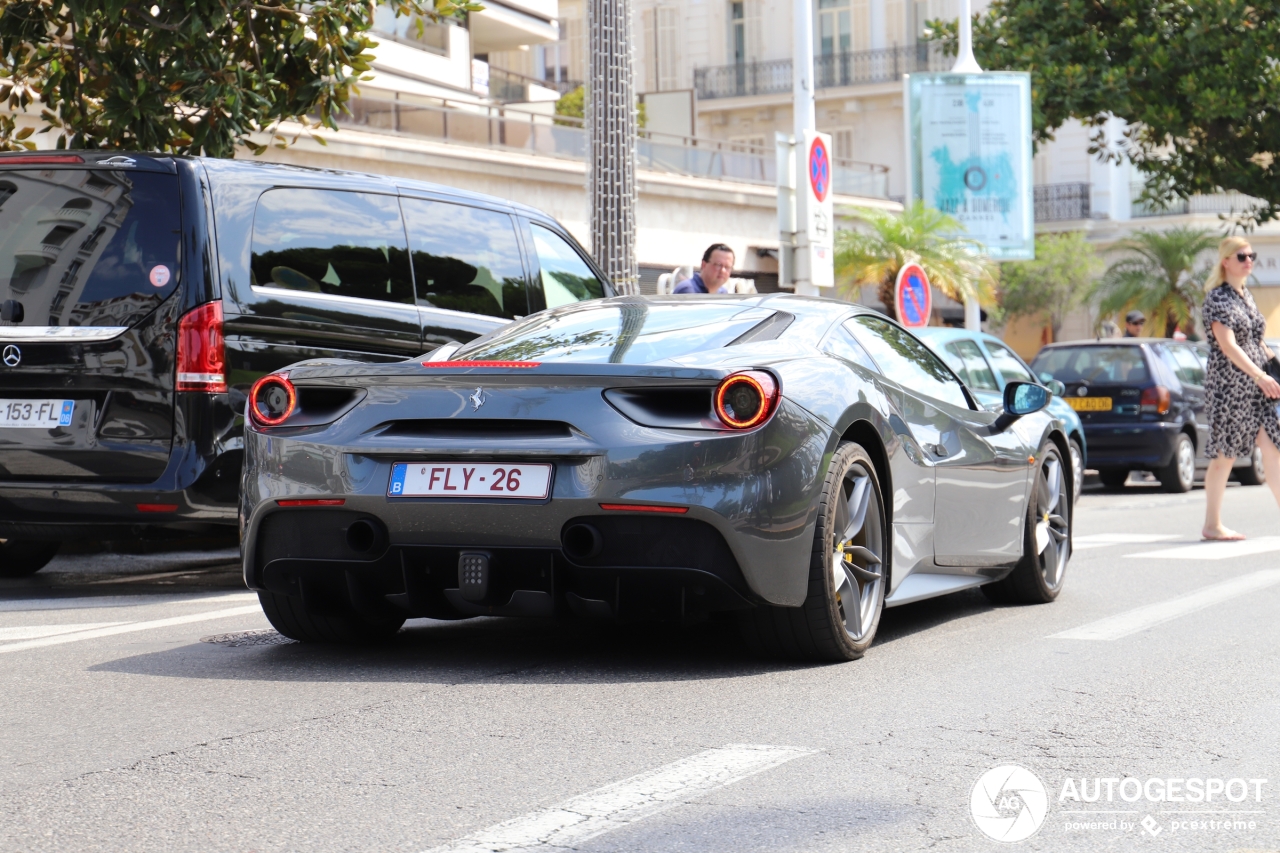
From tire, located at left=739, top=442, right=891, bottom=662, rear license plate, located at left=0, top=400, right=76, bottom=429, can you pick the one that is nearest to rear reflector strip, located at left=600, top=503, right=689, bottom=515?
tire, located at left=739, top=442, right=891, bottom=662

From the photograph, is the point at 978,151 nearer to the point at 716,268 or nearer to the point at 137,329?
the point at 716,268

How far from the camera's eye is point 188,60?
10.9m

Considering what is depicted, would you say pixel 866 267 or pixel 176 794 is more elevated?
pixel 866 267

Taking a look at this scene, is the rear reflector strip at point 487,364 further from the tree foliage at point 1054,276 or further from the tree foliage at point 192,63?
the tree foliage at point 1054,276

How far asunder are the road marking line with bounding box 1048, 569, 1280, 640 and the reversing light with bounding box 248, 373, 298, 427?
292cm

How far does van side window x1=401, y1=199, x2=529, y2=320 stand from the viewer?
Result: 30.1ft

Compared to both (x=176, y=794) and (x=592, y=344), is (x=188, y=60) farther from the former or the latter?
(x=176, y=794)

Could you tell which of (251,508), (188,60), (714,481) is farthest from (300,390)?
(188,60)

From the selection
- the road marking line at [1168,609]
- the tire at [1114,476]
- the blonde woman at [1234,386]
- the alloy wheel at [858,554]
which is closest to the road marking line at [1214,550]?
the blonde woman at [1234,386]

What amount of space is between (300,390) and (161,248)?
8.01 feet

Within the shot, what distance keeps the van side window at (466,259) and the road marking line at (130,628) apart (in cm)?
225

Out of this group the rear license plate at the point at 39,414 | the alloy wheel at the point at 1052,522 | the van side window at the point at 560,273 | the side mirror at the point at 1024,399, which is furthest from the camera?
the van side window at the point at 560,273

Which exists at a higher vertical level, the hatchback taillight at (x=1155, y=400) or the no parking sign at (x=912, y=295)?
the no parking sign at (x=912, y=295)

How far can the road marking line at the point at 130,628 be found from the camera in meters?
6.38
